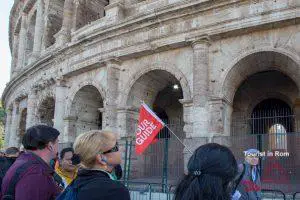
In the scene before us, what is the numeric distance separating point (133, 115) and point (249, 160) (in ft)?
26.6

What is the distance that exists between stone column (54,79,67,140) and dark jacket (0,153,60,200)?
1240 cm

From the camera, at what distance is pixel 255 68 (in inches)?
464

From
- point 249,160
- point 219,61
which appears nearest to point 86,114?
point 219,61

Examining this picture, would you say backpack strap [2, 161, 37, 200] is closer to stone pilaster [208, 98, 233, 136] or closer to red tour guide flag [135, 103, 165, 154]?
red tour guide flag [135, 103, 165, 154]

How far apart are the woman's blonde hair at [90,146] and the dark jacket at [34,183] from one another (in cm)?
58

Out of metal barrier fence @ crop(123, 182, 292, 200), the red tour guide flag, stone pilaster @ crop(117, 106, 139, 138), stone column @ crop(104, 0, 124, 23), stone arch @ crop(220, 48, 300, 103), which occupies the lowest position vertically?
metal barrier fence @ crop(123, 182, 292, 200)

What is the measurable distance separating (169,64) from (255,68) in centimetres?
277

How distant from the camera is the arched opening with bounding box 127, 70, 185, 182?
34.2 ft

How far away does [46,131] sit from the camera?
304 cm

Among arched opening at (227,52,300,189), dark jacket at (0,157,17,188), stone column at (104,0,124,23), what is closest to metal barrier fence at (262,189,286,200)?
arched opening at (227,52,300,189)

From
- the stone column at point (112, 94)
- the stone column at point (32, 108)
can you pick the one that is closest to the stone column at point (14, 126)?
the stone column at point (32, 108)

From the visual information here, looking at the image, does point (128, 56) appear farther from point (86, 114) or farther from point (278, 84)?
point (278, 84)

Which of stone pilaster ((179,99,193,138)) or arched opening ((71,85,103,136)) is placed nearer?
stone pilaster ((179,99,193,138))

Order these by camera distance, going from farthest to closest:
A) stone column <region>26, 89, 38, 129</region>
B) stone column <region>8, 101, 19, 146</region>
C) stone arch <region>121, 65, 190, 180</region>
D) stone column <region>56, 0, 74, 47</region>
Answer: stone column <region>8, 101, 19, 146</region>
stone column <region>26, 89, 38, 129</region>
stone column <region>56, 0, 74, 47</region>
stone arch <region>121, 65, 190, 180</region>
